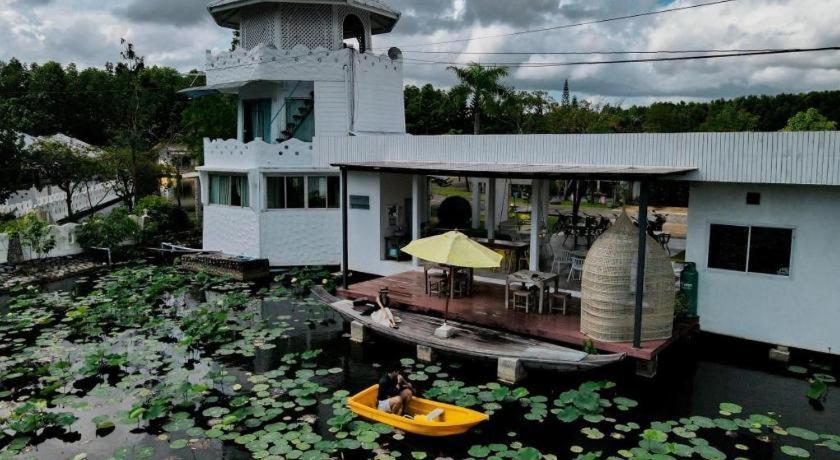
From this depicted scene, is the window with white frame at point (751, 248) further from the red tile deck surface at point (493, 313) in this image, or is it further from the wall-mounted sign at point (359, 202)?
the wall-mounted sign at point (359, 202)

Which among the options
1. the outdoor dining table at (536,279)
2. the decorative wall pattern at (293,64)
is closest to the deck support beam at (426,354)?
the outdoor dining table at (536,279)

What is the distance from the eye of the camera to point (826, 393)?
969 cm

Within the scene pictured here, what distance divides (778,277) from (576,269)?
444 centimetres

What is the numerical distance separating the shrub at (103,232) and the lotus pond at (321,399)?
29.4 ft

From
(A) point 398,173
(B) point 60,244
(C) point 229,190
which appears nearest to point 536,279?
(A) point 398,173

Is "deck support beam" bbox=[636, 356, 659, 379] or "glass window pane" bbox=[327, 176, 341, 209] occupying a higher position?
"glass window pane" bbox=[327, 176, 341, 209]

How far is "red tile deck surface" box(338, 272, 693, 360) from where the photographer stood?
10602 millimetres

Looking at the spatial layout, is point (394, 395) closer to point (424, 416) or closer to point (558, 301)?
point (424, 416)

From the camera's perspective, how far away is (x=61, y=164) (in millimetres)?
26922

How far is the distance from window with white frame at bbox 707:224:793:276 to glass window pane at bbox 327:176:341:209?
1191 cm

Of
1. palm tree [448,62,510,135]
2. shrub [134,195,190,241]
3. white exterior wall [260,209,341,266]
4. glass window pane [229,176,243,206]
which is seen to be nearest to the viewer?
white exterior wall [260,209,341,266]

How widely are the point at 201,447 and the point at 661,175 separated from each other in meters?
8.72

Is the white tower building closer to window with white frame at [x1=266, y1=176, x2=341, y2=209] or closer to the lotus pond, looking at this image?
window with white frame at [x1=266, y1=176, x2=341, y2=209]

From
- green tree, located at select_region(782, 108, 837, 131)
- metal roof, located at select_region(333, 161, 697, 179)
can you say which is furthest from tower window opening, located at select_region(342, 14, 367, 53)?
green tree, located at select_region(782, 108, 837, 131)
